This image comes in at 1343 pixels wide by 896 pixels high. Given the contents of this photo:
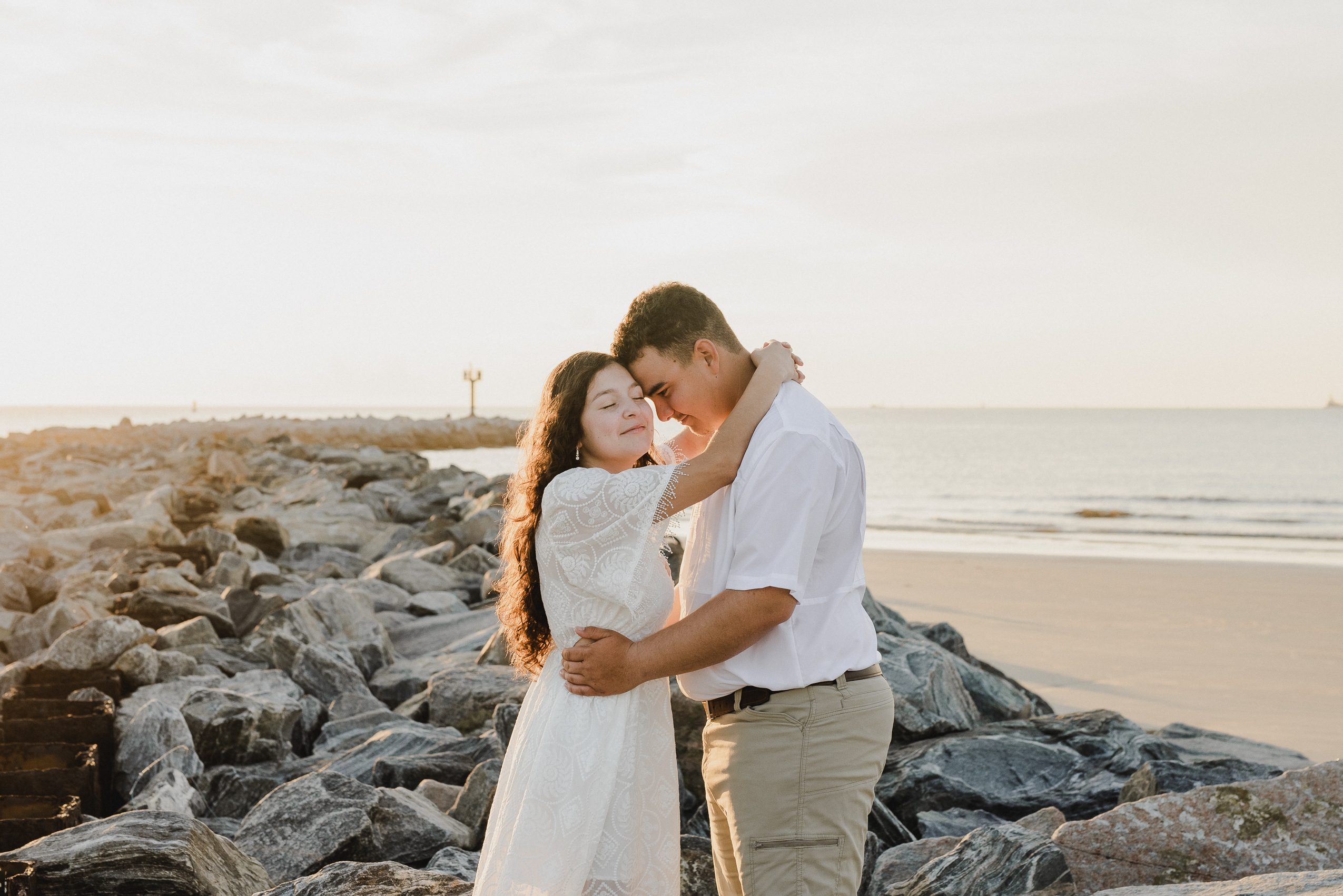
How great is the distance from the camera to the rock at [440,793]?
4754 mm

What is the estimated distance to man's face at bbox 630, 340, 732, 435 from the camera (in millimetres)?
2730

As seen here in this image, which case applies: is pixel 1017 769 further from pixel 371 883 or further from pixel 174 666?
pixel 174 666

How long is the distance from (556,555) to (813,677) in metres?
0.70

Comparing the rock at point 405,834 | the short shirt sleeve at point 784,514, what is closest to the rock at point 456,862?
the rock at point 405,834

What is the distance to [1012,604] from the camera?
11.3 m

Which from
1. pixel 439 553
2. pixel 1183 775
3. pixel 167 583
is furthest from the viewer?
pixel 439 553

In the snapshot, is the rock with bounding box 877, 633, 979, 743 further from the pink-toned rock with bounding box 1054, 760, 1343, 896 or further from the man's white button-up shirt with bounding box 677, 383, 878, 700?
the man's white button-up shirt with bounding box 677, 383, 878, 700

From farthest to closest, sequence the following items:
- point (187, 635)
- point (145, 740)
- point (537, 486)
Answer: point (187, 635) → point (145, 740) → point (537, 486)

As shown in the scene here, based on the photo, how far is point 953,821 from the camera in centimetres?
440

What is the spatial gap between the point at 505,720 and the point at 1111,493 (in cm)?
3142

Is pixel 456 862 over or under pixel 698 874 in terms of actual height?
under

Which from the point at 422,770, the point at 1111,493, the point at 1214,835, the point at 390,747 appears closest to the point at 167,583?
the point at 390,747

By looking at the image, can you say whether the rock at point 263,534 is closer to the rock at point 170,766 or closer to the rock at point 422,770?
the rock at point 170,766

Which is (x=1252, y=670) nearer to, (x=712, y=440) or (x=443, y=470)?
(x=712, y=440)
